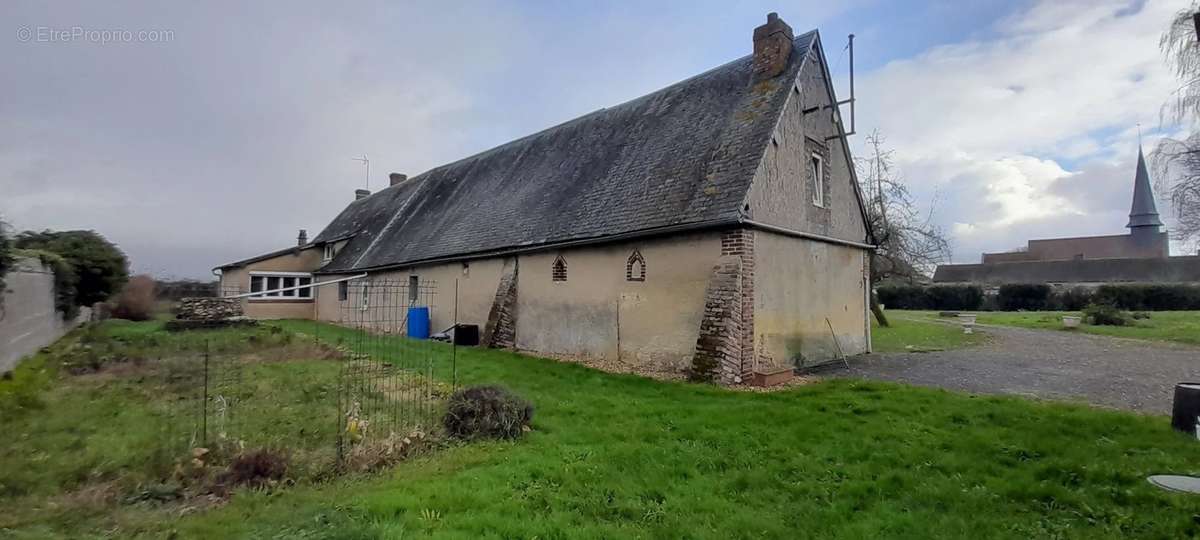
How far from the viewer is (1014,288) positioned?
34406 millimetres

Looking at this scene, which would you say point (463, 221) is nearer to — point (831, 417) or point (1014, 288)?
point (831, 417)

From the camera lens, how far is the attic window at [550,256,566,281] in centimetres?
1274

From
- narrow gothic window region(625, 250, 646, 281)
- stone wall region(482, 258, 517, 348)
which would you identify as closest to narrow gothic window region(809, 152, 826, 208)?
narrow gothic window region(625, 250, 646, 281)

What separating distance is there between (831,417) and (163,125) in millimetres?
16454

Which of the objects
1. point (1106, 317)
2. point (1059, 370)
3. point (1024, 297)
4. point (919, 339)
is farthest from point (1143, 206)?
point (1059, 370)

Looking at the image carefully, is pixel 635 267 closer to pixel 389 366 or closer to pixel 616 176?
pixel 616 176

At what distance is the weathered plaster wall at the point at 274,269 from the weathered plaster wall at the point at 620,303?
16.7 metres

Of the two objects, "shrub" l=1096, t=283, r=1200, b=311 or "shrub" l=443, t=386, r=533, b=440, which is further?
"shrub" l=1096, t=283, r=1200, b=311

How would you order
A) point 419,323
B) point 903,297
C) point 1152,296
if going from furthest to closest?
1. point 903,297
2. point 1152,296
3. point 419,323

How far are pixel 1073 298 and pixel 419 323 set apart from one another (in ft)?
119

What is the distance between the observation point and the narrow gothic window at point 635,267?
1093cm

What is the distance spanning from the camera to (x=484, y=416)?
19.8ft

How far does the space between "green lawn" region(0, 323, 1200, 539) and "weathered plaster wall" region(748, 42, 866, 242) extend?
4635mm

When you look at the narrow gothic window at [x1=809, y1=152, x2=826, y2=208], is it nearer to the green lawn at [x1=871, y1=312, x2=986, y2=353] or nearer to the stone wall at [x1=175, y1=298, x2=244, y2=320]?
the green lawn at [x1=871, y1=312, x2=986, y2=353]
